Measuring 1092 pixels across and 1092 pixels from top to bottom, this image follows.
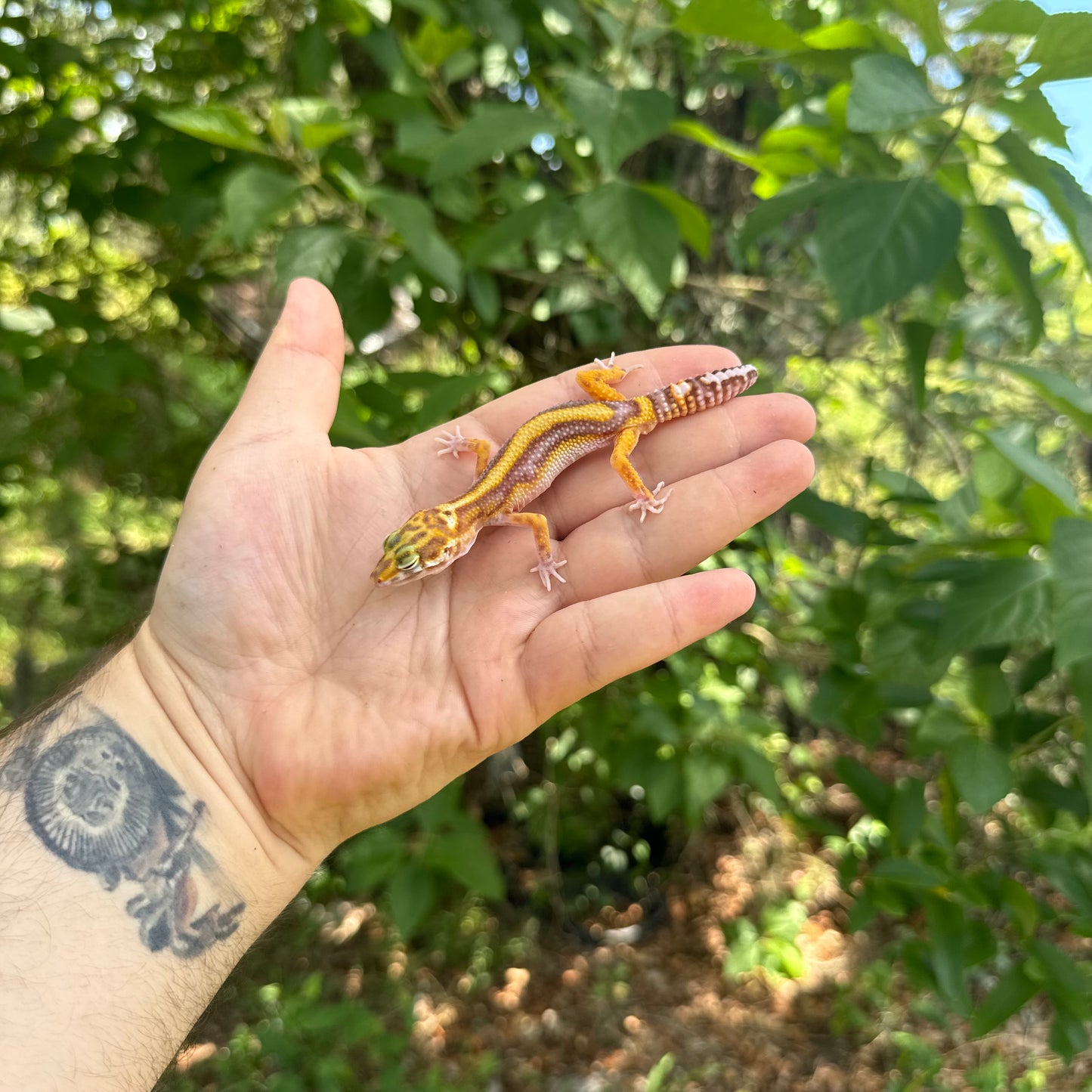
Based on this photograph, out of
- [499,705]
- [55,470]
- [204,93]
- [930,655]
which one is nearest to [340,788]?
[499,705]

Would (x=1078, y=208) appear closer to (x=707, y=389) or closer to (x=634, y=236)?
(x=634, y=236)

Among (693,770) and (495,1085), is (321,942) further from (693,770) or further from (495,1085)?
(693,770)

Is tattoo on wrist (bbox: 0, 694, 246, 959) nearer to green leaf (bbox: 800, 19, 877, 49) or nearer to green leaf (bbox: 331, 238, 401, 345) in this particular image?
green leaf (bbox: 331, 238, 401, 345)

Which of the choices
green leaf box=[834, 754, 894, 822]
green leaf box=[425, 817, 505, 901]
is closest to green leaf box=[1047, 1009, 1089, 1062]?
green leaf box=[834, 754, 894, 822]

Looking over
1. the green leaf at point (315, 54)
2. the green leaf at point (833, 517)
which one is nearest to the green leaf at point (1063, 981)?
the green leaf at point (833, 517)

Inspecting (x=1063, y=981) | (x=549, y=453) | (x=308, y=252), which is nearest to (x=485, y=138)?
(x=308, y=252)

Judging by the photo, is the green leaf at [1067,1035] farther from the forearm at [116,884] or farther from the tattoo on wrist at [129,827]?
the tattoo on wrist at [129,827]
